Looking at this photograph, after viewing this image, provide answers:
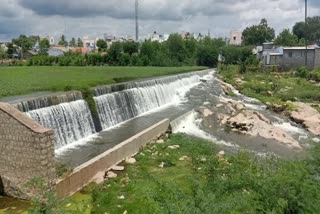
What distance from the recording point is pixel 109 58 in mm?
56938

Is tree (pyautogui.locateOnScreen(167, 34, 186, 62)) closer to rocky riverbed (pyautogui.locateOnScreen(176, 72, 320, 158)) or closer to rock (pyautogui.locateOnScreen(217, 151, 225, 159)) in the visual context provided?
rocky riverbed (pyautogui.locateOnScreen(176, 72, 320, 158))

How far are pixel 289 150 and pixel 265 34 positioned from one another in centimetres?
6963

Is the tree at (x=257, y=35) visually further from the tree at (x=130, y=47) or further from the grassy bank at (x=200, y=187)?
the grassy bank at (x=200, y=187)

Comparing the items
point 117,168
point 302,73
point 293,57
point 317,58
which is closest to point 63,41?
point 293,57

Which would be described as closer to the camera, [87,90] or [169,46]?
[87,90]

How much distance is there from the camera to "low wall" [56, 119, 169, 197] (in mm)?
10547

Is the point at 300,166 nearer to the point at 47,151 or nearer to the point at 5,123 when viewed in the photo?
the point at 47,151

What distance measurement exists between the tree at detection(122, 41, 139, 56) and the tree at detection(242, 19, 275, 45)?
32419 millimetres

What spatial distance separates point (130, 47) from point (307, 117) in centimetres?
4079

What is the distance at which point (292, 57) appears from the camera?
47625 millimetres

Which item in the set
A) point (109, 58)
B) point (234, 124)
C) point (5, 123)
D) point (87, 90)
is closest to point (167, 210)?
point (5, 123)

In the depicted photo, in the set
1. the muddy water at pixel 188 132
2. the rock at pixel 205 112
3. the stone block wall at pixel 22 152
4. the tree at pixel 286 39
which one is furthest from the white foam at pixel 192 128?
the tree at pixel 286 39

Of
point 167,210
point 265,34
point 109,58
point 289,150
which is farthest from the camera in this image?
point 265,34

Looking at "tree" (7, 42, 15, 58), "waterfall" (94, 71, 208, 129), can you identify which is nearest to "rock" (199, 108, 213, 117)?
"waterfall" (94, 71, 208, 129)
